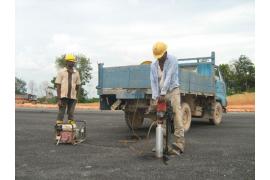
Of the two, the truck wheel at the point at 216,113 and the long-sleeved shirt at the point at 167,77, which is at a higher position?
the long-sleeved shirt at the point at 167,77

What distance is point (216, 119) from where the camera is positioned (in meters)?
14.7

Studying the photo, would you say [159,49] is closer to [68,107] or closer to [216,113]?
[68,107]

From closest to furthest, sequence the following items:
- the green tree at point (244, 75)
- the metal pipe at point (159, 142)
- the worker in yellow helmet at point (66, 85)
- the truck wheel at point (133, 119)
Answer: the metal pipe at point (159, 142)
the worker in yellow helmet at point (66, 85)
the truck wheel at point (133, 119)
the green tree at point (244, 75)

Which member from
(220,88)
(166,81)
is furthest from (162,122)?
(220,88)

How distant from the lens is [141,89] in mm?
10148

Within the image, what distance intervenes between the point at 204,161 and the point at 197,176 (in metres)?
1.20

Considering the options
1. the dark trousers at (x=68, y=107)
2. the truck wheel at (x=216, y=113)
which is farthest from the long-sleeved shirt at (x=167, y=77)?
the truck wheel at (x=216, y=113)

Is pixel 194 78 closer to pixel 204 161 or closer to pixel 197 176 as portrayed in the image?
pixel 204 161

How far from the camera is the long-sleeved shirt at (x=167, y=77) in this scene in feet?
24.1

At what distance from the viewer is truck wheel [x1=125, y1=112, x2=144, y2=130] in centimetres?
1159

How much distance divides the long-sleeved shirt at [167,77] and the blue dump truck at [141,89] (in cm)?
249

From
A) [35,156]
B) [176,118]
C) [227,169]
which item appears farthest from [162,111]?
[35,156]

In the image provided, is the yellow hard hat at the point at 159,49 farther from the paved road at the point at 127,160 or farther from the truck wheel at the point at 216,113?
the truck wheel at the point at 216,113

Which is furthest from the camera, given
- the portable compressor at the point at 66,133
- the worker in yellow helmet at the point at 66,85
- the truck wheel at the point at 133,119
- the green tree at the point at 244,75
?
the green tree at the point at 244,75
